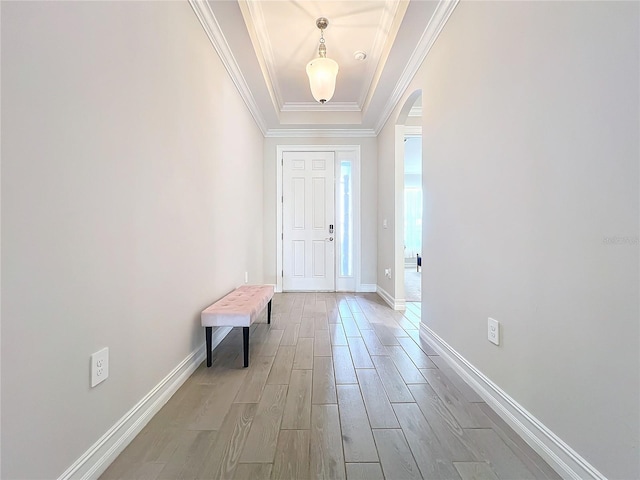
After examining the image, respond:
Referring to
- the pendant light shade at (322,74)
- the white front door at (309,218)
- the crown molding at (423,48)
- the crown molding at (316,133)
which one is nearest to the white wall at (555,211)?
the crown molding at (423,48)

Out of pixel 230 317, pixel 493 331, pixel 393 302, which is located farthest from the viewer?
pixel 393 302

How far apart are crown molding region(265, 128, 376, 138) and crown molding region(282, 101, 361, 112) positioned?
0.30m

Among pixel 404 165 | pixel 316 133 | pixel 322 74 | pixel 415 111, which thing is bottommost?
pixel 404 165

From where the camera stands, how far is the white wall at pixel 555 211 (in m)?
0.84

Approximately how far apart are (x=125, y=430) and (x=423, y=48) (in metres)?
3.10

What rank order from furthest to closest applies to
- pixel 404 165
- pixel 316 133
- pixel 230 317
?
pixel 316 133
pixel 404 165
pixel 230 317

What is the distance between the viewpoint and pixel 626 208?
824mm

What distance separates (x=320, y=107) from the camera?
3.98 meters

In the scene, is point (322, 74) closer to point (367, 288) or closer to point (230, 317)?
point (230, 317)

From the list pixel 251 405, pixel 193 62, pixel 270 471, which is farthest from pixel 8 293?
pixel 193 62

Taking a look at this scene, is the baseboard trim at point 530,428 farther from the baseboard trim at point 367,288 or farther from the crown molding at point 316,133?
the crown molding at point 316,133

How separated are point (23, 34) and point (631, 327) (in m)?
1.93

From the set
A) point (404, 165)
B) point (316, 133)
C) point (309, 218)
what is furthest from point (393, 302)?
point (316, 133)

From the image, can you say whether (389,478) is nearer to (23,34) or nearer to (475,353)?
(475,353)
